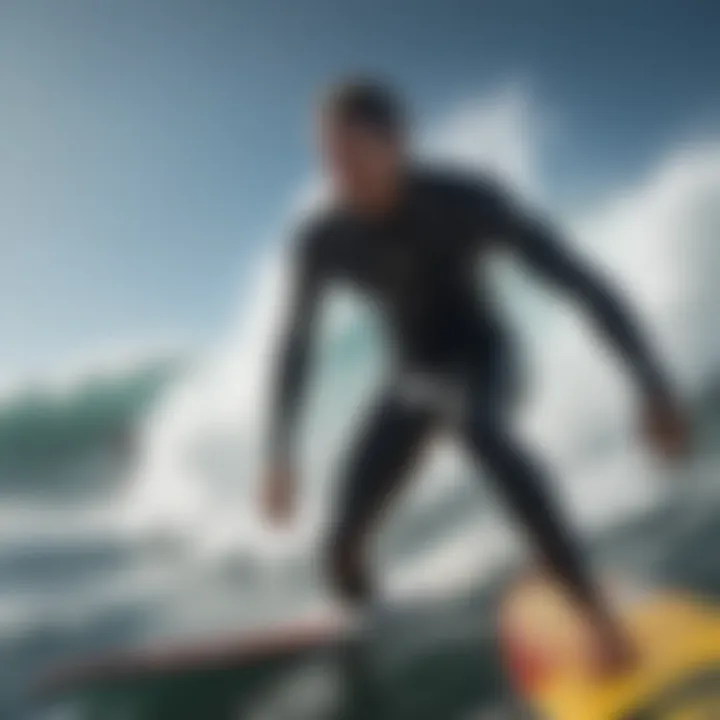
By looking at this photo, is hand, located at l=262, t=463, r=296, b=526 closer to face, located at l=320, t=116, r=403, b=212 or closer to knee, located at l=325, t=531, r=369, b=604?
knee, located at l=325, t=531, r=369, b=604

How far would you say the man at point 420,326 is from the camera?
Result: 133 cm

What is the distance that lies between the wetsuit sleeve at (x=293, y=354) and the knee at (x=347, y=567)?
0.11 meters

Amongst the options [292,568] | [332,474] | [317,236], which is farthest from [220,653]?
[317,236]

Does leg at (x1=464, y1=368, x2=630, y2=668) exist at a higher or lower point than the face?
lower

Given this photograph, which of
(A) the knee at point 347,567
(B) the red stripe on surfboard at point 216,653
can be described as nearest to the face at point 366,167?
(A) the knee at point 347,567

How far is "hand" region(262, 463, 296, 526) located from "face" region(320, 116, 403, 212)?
32 cm

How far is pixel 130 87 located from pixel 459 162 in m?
0.44

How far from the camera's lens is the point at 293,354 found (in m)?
1.38

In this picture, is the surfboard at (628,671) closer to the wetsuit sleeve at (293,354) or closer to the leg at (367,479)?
the leg at (367,479)

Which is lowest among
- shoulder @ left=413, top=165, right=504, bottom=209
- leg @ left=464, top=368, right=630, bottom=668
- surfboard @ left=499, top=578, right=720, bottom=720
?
surfboard @ left=499, top=578, right=720, bottom=720

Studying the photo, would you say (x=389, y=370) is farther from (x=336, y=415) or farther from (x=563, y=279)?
(x=563, y=279)

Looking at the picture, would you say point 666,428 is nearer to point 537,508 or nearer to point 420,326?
point 537,508

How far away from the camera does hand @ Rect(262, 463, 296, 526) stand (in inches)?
53.3

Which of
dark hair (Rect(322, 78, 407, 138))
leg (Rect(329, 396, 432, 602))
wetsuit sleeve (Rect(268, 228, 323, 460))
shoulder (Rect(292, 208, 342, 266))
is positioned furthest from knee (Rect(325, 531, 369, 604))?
dark hair (Rect(322, 78, 407, 138))
